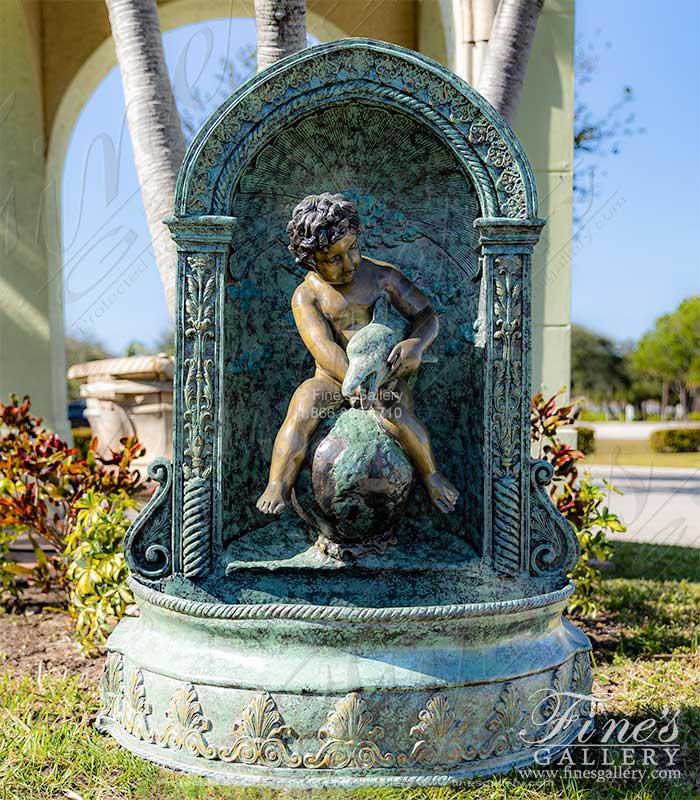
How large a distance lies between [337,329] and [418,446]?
0.57 m

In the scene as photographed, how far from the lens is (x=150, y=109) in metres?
4.56

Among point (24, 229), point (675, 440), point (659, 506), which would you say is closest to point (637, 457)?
point (675, 440)

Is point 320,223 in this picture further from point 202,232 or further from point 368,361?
point 368,361

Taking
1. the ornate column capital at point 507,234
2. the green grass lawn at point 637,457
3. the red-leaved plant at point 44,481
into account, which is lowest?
the green grass lawn at point 637,457

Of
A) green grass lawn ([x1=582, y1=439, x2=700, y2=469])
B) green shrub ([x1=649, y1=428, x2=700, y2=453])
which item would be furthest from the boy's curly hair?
green shrub ([x1=649, y1=428, x2=700, y2=453])

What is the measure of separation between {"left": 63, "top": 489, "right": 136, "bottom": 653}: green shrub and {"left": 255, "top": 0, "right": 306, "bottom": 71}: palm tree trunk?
2469mm

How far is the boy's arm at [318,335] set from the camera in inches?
127

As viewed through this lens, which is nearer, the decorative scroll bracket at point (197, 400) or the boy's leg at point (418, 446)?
the decorative scroll bracket at point (197, 400)

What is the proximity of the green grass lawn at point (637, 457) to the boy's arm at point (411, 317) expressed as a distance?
12591mm

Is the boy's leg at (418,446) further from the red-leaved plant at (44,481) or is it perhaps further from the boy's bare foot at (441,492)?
the red-leaved plant at (44,481)

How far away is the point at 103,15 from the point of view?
27.5 ft

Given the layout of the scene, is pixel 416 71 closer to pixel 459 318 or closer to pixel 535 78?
pixel 459 318

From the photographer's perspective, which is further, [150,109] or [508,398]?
[150,109]

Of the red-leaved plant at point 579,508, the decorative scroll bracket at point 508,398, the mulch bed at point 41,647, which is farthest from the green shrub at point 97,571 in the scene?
the red-leaved plant at point 579,508
